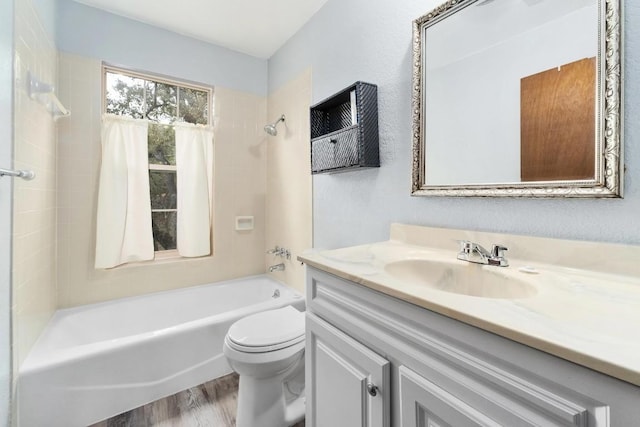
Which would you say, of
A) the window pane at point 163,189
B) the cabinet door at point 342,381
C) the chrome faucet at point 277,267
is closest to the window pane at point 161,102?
the window pane at point 163,189

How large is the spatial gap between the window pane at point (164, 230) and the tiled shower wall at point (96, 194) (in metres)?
0.17

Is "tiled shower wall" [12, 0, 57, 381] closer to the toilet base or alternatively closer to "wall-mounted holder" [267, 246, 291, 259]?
the toilet base

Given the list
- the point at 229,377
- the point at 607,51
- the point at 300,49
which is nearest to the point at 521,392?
the point at 607,51

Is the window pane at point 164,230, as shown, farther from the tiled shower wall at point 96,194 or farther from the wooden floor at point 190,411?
the wooden floor at point 190,411

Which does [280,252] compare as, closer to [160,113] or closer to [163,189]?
[163,189]

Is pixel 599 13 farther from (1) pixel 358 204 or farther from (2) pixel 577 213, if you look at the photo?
(1) pixel 358 204

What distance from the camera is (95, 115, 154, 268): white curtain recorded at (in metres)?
1.97

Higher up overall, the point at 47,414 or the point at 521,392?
the point at 521,392

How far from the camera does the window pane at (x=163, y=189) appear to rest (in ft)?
7.41

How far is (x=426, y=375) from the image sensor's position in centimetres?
63

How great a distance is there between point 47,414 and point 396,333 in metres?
1.67

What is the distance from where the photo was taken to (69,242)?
1904 mm

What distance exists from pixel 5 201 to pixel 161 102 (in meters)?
1.39

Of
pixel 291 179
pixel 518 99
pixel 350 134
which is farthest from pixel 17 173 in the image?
pixel 518 99
